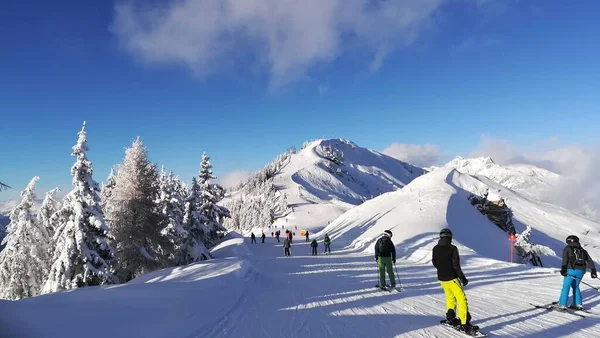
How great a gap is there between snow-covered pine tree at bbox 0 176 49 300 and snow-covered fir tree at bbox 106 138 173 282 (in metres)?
6.03

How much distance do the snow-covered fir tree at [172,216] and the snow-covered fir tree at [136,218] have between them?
0.44m

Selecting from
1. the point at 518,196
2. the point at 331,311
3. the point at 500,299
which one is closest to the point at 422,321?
the point at 331,311

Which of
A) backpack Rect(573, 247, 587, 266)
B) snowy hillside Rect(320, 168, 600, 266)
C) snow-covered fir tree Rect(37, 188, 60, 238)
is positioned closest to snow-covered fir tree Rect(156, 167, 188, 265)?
snow-covered fir tree Rect(37, 188, 60, 238)

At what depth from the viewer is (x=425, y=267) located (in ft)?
59.9

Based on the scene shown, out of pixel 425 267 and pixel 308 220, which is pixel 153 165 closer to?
pixel 425 267

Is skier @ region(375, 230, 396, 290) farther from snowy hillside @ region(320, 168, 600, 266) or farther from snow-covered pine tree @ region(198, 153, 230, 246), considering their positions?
snow-covered pine tree @ region(198, 153, 230, 246)

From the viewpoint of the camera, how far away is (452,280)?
23.0 feet

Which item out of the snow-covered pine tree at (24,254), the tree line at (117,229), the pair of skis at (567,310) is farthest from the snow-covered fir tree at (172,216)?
the pair of skis at (567,310)

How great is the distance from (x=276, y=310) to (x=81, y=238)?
40.3 feet

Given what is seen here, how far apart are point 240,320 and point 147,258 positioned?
15.7 meters

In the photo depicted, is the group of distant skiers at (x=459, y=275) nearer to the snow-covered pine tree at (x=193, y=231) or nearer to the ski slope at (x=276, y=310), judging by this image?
the ski slope at (x=276, y=310)

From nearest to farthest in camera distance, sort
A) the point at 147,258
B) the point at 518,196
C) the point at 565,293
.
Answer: the point at 565,293, the point at 147,258, the point at 518,196

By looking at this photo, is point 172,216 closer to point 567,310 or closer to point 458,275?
point 458,275

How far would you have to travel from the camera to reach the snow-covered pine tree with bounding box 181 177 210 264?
24.5 metres
